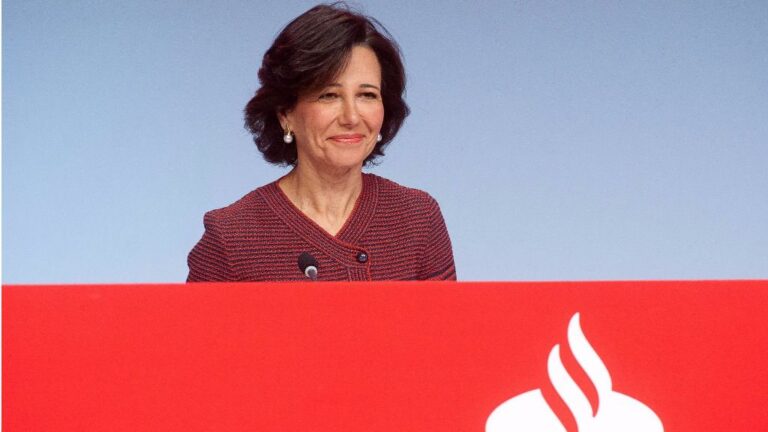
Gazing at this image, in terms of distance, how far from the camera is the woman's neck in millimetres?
1742

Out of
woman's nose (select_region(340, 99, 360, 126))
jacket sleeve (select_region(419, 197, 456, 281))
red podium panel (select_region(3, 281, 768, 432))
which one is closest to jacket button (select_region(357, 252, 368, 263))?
jacket sleeve (select_region(419, 197, 456, 281))

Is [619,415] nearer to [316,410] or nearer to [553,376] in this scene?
[553,376]

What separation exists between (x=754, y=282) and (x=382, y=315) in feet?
1.41

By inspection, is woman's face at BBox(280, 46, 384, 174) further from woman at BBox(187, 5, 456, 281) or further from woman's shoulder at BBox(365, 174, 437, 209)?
woman's shoulder at BBox(365, 174, 437, 209)

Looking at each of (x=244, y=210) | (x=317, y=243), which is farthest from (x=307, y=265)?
(x=244, y=210)

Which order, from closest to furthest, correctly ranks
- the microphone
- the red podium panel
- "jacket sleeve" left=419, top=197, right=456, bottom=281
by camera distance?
the red podium panel, the microphone, "jacket sleeve" left=419, top=197, right=456, bottom=281

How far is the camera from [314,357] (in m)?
0.95

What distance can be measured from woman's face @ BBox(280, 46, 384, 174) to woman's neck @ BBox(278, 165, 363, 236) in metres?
0.05

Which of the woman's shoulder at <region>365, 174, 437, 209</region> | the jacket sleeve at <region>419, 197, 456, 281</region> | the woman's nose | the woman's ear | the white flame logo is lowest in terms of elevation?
the white flame logo

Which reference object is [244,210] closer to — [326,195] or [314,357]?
[326,195]

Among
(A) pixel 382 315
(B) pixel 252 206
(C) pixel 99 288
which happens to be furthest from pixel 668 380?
(B) pixel 252 206

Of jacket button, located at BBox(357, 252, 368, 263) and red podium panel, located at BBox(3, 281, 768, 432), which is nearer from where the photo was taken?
red podium panel, located at BBox(3, 281, 768, 432)

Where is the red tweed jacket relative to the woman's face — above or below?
below

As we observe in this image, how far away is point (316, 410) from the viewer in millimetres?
951
